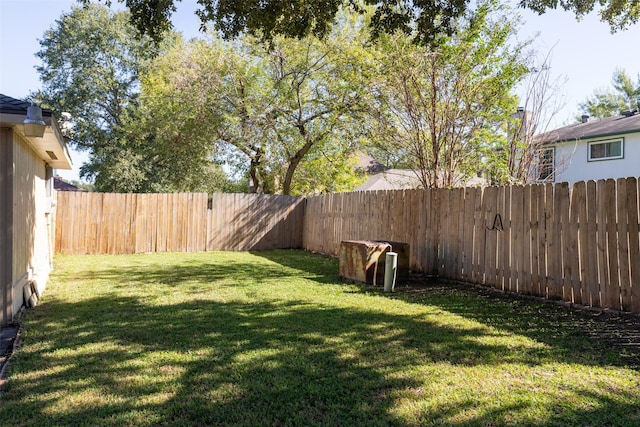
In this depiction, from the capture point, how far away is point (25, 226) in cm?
602

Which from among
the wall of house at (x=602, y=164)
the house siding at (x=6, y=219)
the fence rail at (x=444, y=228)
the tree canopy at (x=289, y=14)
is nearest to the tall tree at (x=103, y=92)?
the fence rail at (x=444, y=228)

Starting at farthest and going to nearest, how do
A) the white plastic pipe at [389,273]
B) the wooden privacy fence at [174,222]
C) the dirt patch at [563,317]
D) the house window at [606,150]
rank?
1. the house window at [606,150]
2. the wooden privacy fence at [174,222]
3. the white plastic pipe at [389,273]
4. the dirt patch at [563,317]

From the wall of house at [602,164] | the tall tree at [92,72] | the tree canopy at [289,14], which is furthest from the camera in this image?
the tall tree at [92,72]

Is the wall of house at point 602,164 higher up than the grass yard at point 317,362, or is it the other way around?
the wall of house at point 602,164

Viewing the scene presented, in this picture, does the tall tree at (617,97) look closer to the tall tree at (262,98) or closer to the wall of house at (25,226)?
the tall tree at (262,98)

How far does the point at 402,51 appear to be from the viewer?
374 inches

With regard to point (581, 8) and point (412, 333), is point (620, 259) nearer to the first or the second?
point (412, 333)

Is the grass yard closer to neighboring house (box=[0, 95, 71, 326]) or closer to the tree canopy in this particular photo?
neighboring house (box=[0, 95, 71, 326])

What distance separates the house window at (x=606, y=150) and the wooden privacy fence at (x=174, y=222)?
1259 cm

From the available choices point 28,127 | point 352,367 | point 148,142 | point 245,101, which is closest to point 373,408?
point 352,367

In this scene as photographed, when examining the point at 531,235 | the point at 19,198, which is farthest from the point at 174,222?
the point at 531,235

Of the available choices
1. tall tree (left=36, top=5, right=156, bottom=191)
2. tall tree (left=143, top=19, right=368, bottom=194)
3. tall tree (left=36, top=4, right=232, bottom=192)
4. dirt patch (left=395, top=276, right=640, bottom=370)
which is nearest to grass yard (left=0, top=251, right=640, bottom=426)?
dirt patch (left=395, top=276, right=640, bottom=370)

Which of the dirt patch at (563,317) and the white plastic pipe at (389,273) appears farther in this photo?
the white plastic pipe at (389,273)

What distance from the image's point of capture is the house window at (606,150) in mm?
18109
